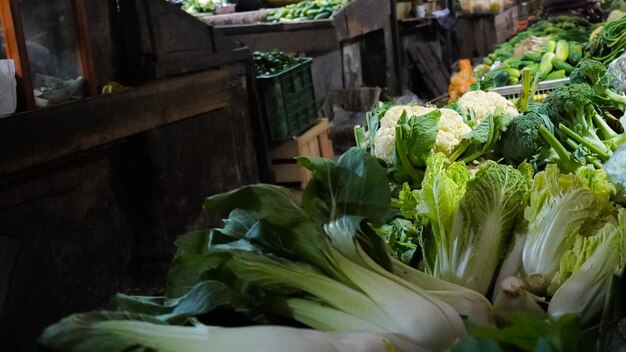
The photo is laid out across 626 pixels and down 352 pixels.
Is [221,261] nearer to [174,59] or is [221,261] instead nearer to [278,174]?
[174,59]

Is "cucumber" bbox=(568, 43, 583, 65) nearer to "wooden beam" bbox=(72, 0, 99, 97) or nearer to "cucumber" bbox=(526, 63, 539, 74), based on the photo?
"cucumber" bbox=(526, 63, 539, 74)

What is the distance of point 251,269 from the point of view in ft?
4.91

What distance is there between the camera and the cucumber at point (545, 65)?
198 inches


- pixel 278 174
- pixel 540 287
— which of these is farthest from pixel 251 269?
pixel 278 174

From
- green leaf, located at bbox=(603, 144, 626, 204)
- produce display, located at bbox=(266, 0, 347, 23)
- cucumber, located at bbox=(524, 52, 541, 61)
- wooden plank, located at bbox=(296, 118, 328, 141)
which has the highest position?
produce display, located at bbox=(266, 0, 347, 23)

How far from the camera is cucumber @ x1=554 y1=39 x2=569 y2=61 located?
5348 millimetres

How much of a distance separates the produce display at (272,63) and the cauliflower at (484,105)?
11.0 feet

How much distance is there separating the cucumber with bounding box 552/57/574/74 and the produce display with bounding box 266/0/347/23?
350cm

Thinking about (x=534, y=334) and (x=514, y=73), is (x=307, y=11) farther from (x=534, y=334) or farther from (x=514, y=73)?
(x=534, y=334)

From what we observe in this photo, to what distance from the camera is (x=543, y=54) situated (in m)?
5.64

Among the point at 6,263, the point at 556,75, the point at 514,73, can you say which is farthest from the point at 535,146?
the point at 6,263

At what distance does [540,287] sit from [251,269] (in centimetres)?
72

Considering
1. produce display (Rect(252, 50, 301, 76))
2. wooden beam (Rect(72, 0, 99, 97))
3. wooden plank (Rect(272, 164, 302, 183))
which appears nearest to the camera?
wooden beam (Rect(72, 0, 99, 97))

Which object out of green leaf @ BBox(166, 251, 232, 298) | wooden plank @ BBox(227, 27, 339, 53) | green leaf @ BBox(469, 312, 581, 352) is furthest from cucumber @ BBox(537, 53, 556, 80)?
green leaf @ BBox(469, 312, 581, 352)
